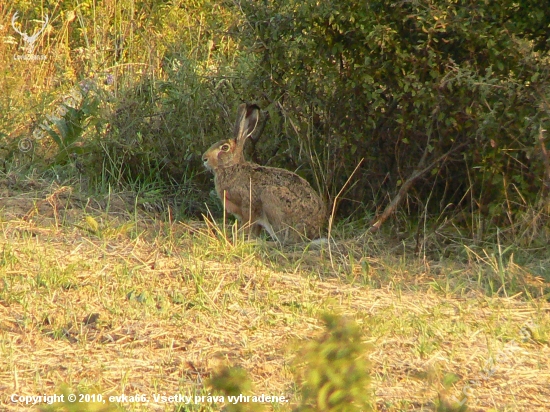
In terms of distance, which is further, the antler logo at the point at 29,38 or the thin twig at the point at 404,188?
the antler logo at the point at 29,38

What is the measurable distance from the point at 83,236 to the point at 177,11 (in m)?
4.02

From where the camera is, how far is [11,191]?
6.07 meters

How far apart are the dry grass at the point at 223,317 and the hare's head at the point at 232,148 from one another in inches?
29.4

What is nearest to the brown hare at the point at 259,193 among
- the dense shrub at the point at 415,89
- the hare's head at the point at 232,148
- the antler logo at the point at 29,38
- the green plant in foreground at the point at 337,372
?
the hare's head at the point at 232,148

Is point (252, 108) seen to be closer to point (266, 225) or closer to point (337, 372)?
point (266, 225)

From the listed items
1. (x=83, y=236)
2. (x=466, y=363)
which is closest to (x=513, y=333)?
(x=466, y=363)

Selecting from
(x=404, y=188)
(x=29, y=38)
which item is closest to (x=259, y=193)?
(x=404, y=188)

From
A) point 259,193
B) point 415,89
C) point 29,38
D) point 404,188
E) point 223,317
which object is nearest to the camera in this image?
point 223,317

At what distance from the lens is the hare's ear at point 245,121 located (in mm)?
5852

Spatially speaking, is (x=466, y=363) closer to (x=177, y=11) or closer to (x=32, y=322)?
(x=32, y=322)

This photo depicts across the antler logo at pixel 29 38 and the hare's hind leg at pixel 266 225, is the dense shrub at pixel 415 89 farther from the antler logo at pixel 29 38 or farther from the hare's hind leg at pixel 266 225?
the antler logo at pixel 29 38

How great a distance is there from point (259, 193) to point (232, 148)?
0.43 metres

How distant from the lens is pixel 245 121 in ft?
19.4

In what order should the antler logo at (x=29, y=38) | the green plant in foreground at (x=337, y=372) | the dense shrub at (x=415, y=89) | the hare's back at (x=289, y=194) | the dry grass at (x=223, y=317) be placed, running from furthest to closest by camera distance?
the antler logo at (x=29, y=38)
the hare's back at (x=289, y=194)
the dense shrub at (x=415, y=89)
the dry grass at (x=223, y=317)
the green plant in foreground at (x=337, y=372)
